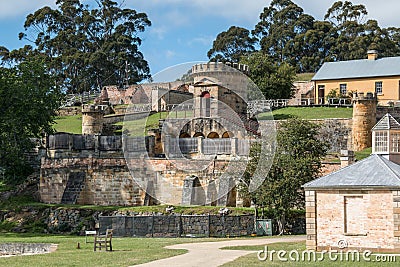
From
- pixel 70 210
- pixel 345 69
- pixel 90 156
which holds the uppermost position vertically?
pixel 345 69

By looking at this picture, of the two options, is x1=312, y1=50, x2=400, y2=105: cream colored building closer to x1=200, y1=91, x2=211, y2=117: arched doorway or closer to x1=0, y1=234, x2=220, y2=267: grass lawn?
x1=200, y1=91, x2=211, y2=117: arched doorway

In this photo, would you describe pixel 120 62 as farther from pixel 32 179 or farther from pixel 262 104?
pixel 32 179

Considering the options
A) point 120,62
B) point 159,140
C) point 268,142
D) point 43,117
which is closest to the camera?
point 268,142

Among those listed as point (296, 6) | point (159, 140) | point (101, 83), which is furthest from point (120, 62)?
point (159, 140)

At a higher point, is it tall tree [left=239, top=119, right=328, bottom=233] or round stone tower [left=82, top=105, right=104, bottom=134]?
round stone tower [left=82, top=105, right=104, bottom=134]

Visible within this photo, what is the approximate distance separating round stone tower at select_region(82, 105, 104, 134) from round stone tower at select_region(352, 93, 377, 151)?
18.0 m

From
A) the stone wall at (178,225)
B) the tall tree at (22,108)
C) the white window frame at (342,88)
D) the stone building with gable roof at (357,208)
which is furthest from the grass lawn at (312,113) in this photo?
the stone building with gable roof at (357,208)

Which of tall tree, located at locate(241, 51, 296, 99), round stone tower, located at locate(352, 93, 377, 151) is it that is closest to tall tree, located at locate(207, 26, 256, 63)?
tall tree, located at locate(241, 51, 296, 99)

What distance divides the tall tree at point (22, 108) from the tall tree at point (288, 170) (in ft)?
40.5

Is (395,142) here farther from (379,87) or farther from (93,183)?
(379,87)

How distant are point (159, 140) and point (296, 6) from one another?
50.5 m

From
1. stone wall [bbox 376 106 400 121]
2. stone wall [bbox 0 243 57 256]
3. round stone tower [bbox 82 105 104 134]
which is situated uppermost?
stone wall [bbox 376 106 400 121]

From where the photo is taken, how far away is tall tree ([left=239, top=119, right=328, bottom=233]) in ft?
112

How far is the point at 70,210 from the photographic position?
3703 cm
